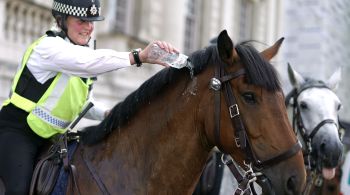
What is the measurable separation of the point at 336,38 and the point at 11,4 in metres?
18.1

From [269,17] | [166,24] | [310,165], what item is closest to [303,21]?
[269,17]

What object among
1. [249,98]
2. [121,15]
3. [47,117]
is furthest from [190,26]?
[249,98]

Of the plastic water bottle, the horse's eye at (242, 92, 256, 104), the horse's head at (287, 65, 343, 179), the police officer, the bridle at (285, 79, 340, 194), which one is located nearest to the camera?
the horse's eye at (242, 92, 256, 104)

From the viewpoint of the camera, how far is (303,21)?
22.8 meters

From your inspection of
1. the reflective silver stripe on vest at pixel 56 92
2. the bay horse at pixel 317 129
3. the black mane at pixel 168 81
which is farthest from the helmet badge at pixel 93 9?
the bay horse at pixel 317 129

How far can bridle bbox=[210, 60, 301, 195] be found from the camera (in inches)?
114

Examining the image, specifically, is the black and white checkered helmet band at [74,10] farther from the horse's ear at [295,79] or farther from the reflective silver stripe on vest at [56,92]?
the horse's ear at [295,79]

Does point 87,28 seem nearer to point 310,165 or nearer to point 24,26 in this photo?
point 310,165

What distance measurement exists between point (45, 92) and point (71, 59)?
15.1 inches

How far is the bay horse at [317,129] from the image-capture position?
196 inches

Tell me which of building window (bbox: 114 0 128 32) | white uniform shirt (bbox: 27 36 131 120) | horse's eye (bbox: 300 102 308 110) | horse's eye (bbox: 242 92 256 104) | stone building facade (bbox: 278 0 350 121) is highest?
white uniform shirt (bbox: 27 36 131 120)

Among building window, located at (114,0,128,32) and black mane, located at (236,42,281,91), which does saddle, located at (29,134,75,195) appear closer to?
black mane, located at (236,42,281,91)

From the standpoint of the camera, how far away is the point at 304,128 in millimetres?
Answer: 5309

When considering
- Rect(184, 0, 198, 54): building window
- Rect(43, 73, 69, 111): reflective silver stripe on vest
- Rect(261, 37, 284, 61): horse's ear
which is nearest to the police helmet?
Rect(43, 73, 69, 111): reflective silver stripe on vest
